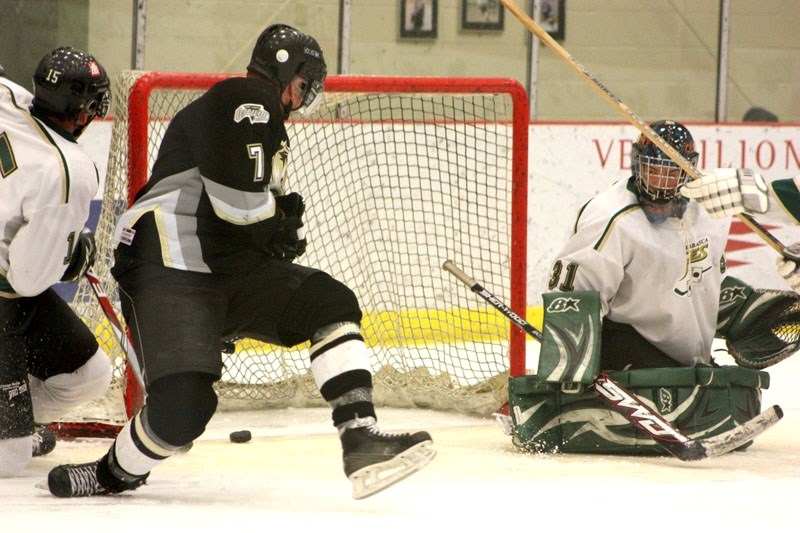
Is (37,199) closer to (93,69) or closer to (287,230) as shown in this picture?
(93,69)

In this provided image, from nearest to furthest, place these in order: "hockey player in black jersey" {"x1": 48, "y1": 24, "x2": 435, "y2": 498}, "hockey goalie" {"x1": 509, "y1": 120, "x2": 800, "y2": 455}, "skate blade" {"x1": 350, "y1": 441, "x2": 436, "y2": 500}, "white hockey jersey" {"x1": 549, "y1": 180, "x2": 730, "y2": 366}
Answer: "skate blade" {"x1": 350, "y1": 441, "x2": 436, "y2": 500}, "hockey player in black jersey" {"x1": 48, "y1": 24, "x2": 435, "y2": 498}, "hockey goalie" {"x1": 509, "y1": 120, "x2": 800, "y2": 455}, "white hockey jersey" {"x1": 549, "y1": 180, "x2": 730, "y2": 366}

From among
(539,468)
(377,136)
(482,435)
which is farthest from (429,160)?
(539,468)

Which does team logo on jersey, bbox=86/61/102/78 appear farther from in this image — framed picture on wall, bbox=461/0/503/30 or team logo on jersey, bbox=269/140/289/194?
framed picture on wall, bbox=461/0/503/30

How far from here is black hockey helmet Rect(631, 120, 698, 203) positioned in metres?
3.75

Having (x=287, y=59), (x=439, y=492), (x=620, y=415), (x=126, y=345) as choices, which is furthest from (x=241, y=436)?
(x=287, y=59)

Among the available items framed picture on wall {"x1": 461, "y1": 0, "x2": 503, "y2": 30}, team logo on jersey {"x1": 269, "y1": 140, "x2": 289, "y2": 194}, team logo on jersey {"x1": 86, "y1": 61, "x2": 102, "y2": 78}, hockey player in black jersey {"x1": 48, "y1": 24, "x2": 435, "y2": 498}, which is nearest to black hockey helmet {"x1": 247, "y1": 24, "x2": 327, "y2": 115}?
hockey player in black jersey {"x1": 48, "y1": 24, "x2": 435, "y2": 498}

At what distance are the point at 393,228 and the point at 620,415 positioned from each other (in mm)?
1806

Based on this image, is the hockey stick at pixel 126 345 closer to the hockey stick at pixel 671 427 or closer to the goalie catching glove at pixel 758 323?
the hockey stick at pixel 671 427

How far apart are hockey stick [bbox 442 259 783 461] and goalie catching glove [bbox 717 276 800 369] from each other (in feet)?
1.25

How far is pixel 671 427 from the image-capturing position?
3.52 metres

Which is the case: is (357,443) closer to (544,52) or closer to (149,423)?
(149,423)

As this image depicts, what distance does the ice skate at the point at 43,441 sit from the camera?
140 inches

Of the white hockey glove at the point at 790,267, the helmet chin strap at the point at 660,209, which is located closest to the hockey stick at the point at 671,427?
the white hockey glove at the point at 790,267

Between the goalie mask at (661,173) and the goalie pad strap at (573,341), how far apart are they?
13.8 inches
